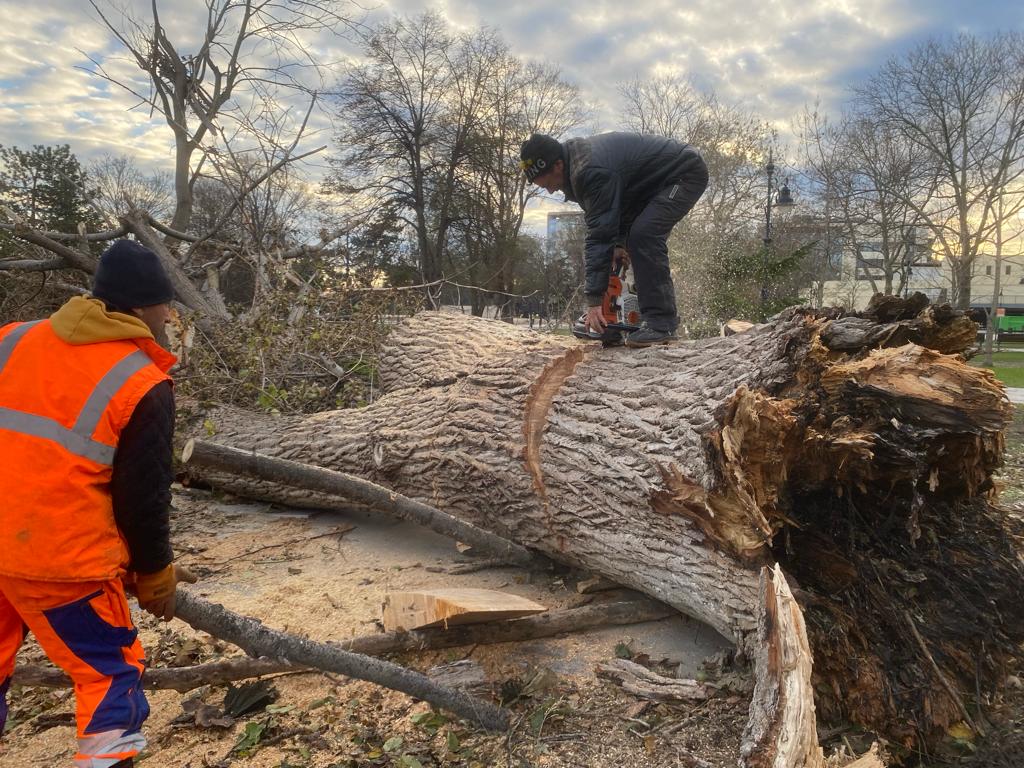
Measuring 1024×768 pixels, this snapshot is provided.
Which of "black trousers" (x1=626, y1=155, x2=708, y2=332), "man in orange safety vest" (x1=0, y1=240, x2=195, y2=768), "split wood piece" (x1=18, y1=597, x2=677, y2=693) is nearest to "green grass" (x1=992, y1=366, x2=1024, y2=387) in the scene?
"black trousers" (x1=626, y1=155, x2=708, y2=332)

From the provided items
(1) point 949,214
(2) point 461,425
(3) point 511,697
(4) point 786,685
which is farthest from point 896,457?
(1) point 949,214

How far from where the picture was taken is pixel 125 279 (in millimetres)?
1776

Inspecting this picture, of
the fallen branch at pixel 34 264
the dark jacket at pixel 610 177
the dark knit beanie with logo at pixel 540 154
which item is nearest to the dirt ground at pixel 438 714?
the dark jacket at pixel 610 177

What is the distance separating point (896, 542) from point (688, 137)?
63.0ft

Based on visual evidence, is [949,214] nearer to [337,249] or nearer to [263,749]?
[337,249]

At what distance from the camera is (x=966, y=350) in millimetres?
2451

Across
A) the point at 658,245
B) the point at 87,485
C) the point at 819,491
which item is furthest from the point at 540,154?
the point at 87,485

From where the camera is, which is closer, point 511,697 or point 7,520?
point 7,520

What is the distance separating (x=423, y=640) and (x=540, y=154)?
8.97 ft

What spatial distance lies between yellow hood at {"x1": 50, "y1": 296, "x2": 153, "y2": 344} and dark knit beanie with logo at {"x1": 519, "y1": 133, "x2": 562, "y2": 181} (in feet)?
8.39

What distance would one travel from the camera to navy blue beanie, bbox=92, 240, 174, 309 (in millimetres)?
1773

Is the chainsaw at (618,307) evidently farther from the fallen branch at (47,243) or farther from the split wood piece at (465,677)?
the fallen branch at (47,243)

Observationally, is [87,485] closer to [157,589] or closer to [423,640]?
[157,589]

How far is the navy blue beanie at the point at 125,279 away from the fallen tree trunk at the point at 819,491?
6.00 ft
